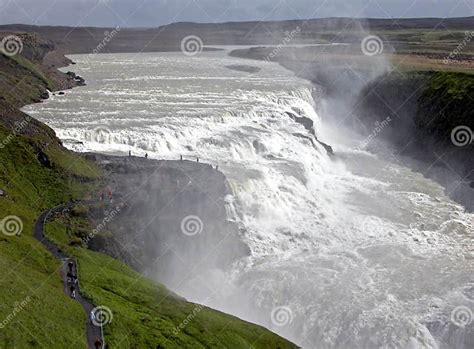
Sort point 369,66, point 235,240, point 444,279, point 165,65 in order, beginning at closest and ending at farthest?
point 444,279
point 235,240
point 369,66
point 165,65

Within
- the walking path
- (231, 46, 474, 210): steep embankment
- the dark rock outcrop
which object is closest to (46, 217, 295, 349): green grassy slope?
the walking path

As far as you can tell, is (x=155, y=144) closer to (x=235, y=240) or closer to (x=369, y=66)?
(x=235, y=240)

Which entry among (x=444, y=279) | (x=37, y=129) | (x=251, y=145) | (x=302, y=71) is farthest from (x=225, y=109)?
(x=302, y=71)

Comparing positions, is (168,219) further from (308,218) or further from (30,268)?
(308,218)

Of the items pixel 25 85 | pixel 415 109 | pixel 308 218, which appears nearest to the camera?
pixel 308 218

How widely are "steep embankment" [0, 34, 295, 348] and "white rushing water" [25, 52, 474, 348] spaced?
19.6ft

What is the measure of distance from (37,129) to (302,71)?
2805 inches

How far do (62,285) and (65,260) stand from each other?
2.54 metres

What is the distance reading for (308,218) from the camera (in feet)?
130

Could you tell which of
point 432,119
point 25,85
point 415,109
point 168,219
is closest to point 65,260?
point 168,219

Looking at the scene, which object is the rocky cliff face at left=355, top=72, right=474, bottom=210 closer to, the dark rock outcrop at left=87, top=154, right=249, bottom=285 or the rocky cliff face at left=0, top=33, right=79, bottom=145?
the dark rock outcrop at left=87, top=154, right=249, bottom=285

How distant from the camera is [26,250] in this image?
72.4 feet

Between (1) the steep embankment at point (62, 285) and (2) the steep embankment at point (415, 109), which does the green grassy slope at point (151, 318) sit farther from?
(2) the steep embankment at point (415, 109)

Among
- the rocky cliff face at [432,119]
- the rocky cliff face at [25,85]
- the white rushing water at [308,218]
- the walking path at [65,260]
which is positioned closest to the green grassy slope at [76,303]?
the walking path at [65,260]
